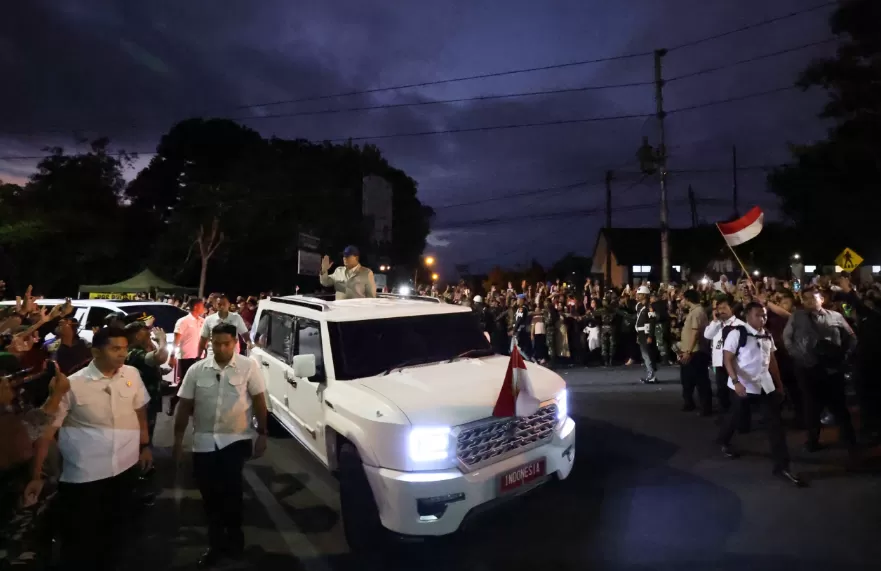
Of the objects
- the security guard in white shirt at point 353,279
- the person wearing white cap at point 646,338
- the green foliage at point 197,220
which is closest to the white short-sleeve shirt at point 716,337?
the person wearing white cap at point 646,338

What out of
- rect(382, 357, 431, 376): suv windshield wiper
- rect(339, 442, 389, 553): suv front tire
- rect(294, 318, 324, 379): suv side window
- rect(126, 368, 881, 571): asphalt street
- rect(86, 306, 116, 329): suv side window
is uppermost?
rect(86, 306, 116, 329): suv side window

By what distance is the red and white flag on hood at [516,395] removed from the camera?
4.33 metres

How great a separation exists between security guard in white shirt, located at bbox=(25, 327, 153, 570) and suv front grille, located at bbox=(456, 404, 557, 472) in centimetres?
227

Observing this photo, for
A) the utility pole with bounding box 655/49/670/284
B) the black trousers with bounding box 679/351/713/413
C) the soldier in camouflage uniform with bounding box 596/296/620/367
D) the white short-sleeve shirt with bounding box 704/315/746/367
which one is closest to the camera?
the white short-sleeve shirt with bounding box 704/315/746/367

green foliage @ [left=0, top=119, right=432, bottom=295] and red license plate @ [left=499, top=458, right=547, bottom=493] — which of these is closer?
red license plate @ [left=499, top=458, right=547, bottom=493]

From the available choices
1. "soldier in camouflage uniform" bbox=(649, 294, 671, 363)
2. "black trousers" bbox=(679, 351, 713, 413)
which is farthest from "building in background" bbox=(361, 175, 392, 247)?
"black trousers" bbox=(679, 351, 713, 413)

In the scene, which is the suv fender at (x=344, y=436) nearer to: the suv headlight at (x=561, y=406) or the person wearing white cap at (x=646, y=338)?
the suv headlight at (x=561, y=406)

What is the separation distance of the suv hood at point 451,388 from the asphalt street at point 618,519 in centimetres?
108

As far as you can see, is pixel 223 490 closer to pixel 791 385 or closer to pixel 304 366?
pixel 304 366

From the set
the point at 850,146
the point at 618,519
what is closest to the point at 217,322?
the point at 618,519

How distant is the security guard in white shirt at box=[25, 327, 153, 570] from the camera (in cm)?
372

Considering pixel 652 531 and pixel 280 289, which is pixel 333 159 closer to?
pixel 280 289

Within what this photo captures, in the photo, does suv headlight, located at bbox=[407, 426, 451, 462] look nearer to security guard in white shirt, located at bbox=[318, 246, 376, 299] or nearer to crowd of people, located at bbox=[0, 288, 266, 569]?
crowd of people, located at bbox=[0, 288, 266, 569]

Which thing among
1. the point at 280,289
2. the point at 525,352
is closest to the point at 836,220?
the point at 525,352
